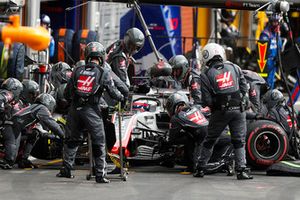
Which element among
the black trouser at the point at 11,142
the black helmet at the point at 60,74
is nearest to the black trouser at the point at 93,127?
the black trouser at the point at 11,142

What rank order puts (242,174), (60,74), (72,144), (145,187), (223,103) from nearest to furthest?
(145,187) → (72,144) → (242,174) → (223,103) → (60,74)

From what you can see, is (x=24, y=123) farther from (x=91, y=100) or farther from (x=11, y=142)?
(x=91, y=100)

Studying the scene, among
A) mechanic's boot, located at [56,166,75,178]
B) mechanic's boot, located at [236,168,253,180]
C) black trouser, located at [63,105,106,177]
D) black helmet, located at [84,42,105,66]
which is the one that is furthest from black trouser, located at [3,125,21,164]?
mechanic's boot, located at [236,168,253,180]

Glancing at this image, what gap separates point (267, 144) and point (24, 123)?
3705 millimetres

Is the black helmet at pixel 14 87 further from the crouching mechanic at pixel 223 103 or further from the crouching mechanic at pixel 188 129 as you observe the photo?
the crouching mechanic at pixel 223 103

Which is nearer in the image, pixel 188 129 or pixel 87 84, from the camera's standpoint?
pixel 87 84

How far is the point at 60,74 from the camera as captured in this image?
17.0 metres

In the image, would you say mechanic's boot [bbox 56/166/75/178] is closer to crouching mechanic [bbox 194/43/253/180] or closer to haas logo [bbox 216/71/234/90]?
crouching mechanic [bbox 194/43/253/180]

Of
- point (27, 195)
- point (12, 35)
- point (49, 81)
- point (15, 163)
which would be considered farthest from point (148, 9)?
point (12, 35)

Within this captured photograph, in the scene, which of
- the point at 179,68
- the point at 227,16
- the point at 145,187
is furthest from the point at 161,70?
the point at 227,16

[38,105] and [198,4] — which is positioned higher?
[198,4]

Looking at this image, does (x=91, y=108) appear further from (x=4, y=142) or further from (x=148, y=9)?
(x=148, y=9)

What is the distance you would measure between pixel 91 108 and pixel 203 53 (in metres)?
2.02

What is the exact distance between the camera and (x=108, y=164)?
45.8 ft
